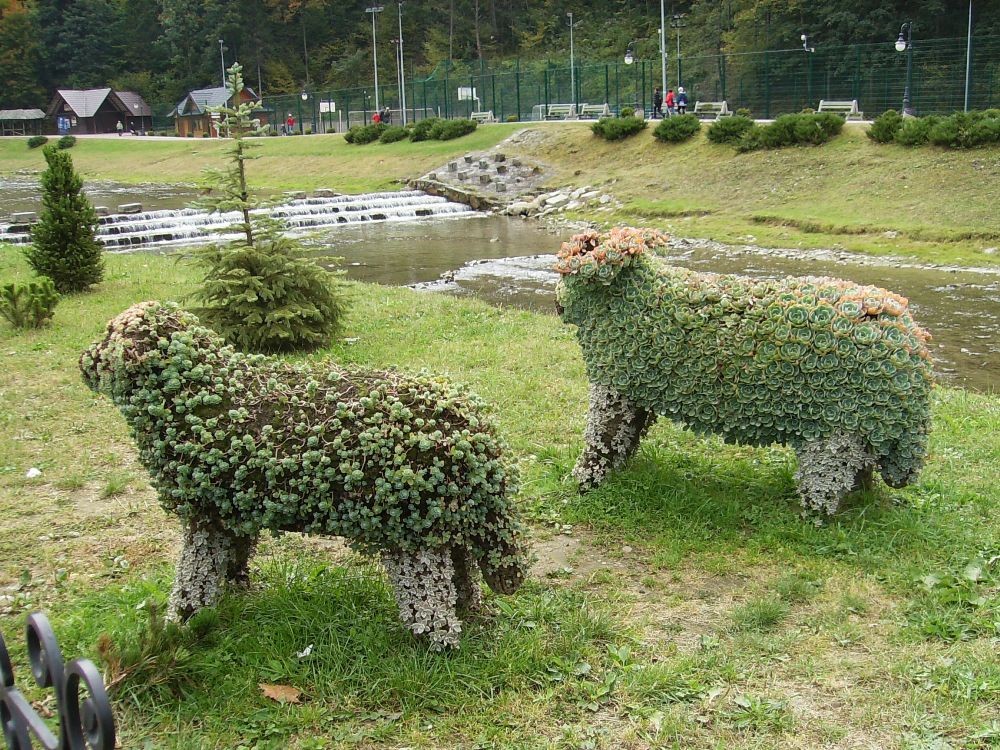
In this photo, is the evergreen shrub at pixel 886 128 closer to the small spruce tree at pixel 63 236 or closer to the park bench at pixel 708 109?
the park bench at pixel 708 109

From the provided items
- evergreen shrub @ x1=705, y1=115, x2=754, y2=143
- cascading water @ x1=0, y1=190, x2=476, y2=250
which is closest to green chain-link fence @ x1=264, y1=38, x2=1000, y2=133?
evergreen shrub @ x1=705, y1=115, x2=754, y2=143

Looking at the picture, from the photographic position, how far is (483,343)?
38.5ft

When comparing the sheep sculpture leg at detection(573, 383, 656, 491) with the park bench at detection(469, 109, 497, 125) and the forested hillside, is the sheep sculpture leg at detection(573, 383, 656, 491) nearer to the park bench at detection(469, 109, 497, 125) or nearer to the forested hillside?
the park bench at detection(469, 109, 497, 125)

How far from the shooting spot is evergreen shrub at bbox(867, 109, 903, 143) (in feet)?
94.7

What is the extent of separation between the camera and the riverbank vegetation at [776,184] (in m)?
23.1

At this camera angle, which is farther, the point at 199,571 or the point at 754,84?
the point at 754,84

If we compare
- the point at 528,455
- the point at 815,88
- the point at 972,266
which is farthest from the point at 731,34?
the point at 528,455

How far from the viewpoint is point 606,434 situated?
6984mm

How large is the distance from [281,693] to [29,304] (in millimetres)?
10036

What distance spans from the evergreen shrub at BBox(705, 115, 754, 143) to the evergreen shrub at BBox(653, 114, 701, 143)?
164 cm

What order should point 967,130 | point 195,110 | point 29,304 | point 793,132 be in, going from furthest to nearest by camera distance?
point 195,110 < point 793,132 < point 967,130 < point 29,304

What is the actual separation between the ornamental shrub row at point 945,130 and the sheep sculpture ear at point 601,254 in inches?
934

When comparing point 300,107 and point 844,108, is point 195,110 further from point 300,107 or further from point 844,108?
point 844,108

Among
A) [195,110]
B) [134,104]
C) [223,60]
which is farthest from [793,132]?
[134,104]
